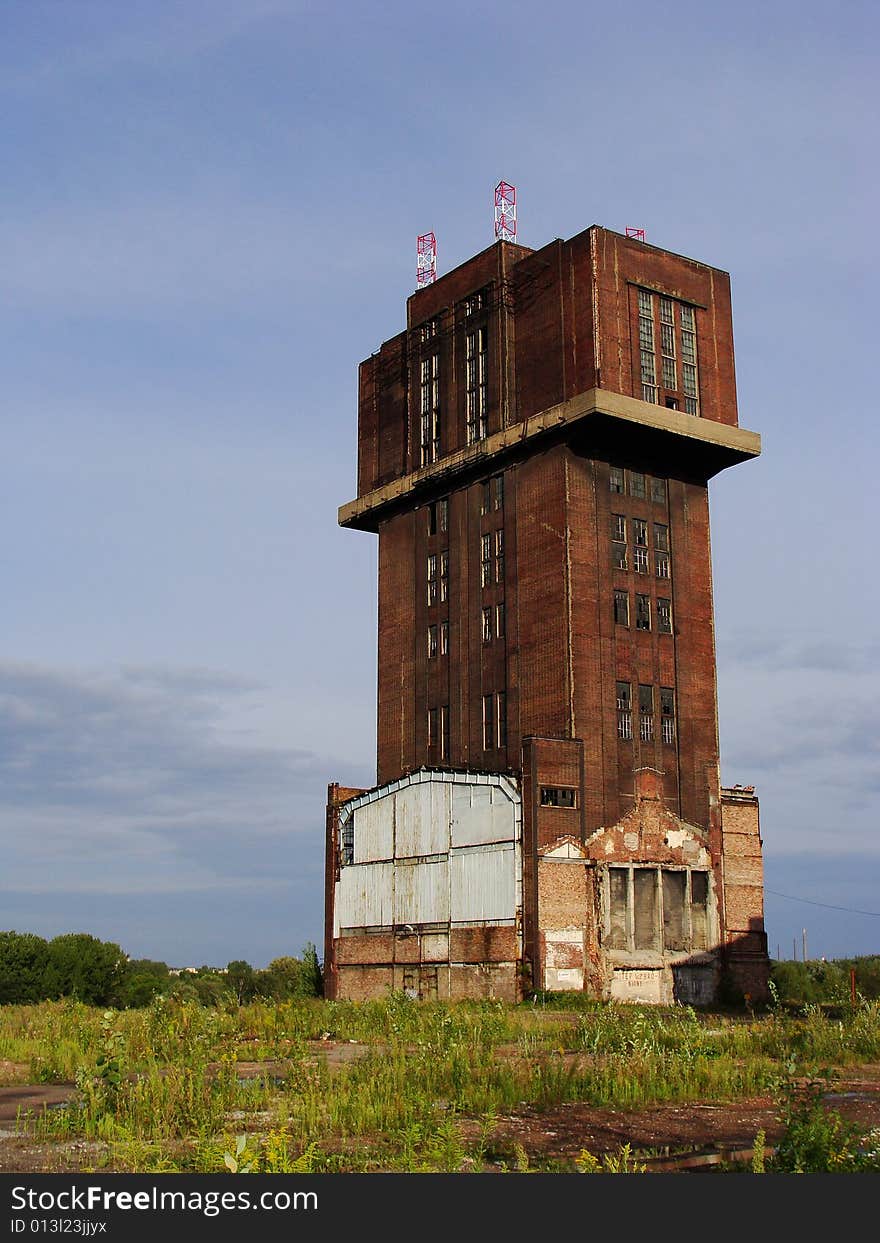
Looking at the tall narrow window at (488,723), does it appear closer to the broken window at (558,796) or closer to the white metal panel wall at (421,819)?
the white metal panel wall at (421,819)

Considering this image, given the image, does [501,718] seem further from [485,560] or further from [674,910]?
[674,910]

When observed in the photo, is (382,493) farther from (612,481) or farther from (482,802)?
→ (482,802)

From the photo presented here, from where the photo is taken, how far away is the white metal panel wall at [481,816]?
4241 cm

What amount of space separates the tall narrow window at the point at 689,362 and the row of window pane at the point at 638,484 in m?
3.21

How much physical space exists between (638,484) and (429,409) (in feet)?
34.2

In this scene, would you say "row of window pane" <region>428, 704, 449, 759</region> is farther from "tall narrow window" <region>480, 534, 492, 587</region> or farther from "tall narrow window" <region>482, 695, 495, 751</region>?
"tall narrow window" <region>480, 534, 492, 587</region>

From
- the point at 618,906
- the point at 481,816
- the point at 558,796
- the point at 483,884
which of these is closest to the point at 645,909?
the point at 618,906

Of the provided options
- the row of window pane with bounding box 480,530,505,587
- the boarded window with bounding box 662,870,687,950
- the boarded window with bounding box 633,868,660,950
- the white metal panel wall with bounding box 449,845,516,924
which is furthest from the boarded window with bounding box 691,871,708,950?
the row of window pane with bounding box 480,530,505,587

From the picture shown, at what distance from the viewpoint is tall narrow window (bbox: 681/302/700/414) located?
1956 inches

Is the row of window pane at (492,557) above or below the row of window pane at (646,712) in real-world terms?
above

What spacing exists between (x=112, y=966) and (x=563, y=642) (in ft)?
127

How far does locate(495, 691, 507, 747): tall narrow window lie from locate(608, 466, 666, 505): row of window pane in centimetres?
876

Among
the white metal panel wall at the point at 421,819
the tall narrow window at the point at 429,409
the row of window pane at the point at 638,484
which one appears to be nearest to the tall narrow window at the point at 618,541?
the row of window pane at the point at 638,484

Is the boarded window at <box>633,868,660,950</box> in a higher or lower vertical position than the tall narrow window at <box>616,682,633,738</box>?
lower
